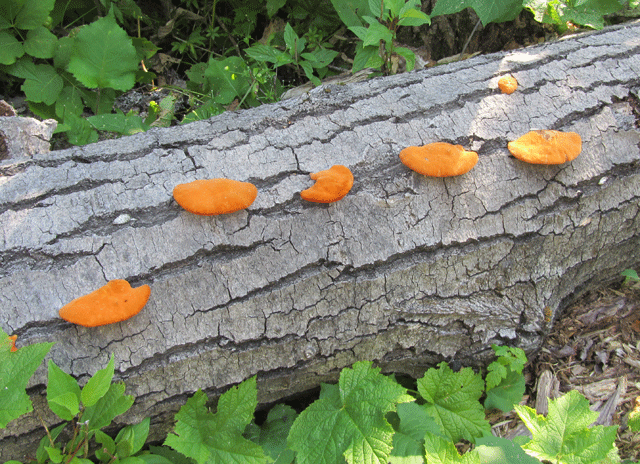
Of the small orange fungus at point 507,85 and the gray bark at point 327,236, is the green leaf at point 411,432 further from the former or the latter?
the small orange fungus at point 507,85

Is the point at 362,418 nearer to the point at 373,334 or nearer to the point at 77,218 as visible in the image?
the point at 373,334

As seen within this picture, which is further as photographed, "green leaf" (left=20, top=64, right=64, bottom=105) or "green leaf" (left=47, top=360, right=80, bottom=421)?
"green leaf" (left=20, top=64, right=64, bottom=105)

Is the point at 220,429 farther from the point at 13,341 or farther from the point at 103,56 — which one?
the point at 103,56

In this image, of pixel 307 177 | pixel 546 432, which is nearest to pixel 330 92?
pixel 307 177

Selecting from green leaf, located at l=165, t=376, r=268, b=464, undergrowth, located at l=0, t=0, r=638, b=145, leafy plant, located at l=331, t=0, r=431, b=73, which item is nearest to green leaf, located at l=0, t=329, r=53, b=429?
green leaf, located at l=165, t=376, r=268, b=464

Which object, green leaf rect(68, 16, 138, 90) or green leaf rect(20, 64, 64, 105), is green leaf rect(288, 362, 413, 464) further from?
green leaf rect(20, 64, 64, 105)

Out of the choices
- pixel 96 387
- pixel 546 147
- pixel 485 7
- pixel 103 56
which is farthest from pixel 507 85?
pixel 103 56

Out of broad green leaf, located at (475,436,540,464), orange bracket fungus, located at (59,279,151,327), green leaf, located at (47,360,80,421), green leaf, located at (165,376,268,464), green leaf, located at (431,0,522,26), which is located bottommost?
green leaf, located at (165,376,268,464)

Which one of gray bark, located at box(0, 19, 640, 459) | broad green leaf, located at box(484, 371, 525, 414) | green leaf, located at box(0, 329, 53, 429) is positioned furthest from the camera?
broad green leaf, located at box(484, 371, 525, 414)
